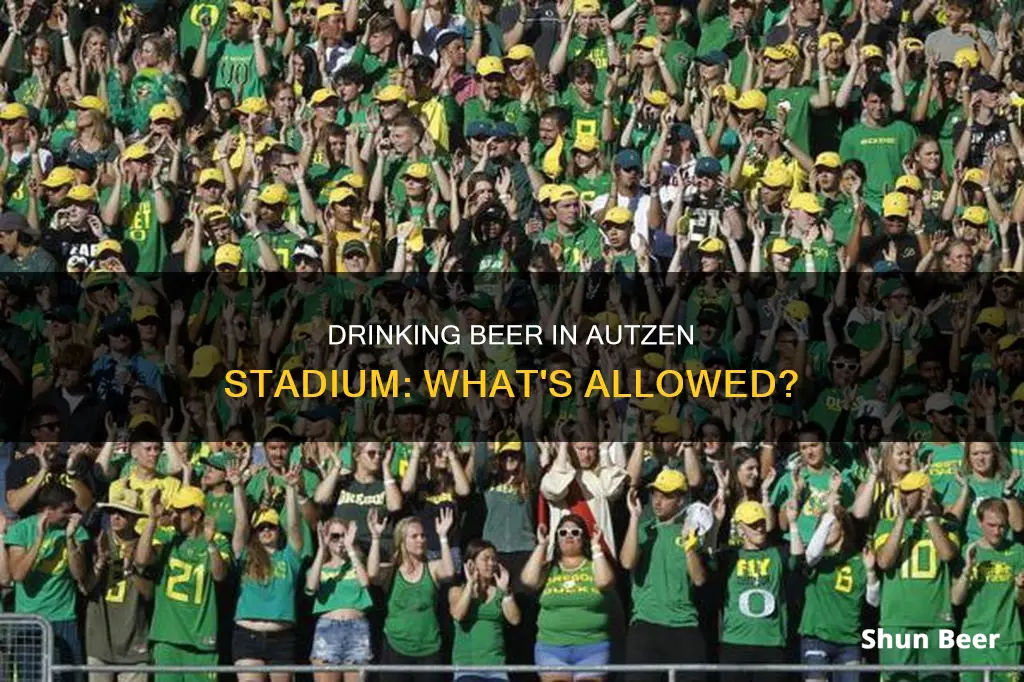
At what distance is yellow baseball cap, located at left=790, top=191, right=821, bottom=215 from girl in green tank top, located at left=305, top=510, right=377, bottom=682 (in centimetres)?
394

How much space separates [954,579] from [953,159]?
154 inches

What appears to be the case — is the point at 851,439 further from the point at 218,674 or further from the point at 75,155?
the point at 75,155

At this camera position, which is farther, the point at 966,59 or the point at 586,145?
the point at 966,59

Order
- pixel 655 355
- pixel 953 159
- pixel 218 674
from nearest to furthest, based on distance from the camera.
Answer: pixel 218 674 → pixel 655 355 → pixel 953 159

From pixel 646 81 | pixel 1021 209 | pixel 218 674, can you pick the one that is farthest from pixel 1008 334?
pixel 218 674

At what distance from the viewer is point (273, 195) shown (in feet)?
71.8

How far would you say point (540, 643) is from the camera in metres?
19.4

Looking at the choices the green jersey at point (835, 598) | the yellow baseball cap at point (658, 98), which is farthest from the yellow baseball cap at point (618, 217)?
the green jersey at point (835, 598)

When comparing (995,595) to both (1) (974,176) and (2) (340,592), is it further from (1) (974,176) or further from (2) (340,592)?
→ (2) (340,592)

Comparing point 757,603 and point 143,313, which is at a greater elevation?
point 143,313

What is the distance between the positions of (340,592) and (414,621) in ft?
1.73

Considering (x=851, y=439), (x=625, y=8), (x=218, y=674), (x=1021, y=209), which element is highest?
(x=625, y=8)

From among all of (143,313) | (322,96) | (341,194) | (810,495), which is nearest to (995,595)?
(810,495)

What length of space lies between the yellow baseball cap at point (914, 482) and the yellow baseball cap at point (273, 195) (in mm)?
4952
